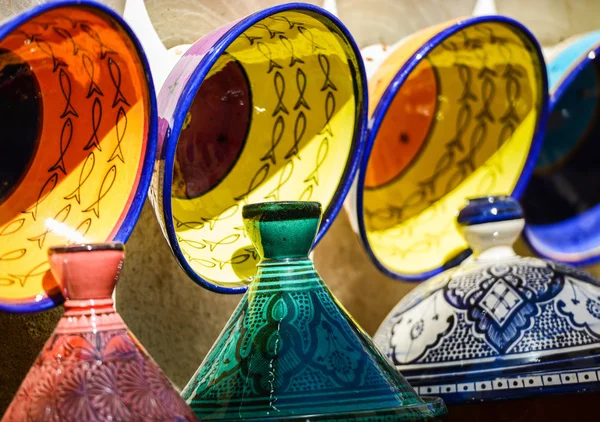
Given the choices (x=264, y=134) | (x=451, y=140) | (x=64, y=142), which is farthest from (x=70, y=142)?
(x=451, y=140)

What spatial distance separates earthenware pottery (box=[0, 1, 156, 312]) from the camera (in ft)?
2.49

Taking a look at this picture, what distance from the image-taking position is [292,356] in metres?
0.66

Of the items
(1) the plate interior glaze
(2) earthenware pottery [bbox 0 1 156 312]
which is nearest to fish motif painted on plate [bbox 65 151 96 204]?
(2) earthenware pottery [bbox 0 1 156 312]

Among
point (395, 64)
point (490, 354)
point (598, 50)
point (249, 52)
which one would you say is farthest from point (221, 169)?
point (598, 50)

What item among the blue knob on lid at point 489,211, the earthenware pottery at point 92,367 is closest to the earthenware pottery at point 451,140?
the blue knob on lid at point 489,211

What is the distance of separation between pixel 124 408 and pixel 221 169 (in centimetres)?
47

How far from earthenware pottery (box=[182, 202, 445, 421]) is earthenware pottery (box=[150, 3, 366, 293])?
18cm

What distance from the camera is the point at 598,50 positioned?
1365 mm

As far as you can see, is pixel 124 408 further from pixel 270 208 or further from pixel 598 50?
pixel 598 50

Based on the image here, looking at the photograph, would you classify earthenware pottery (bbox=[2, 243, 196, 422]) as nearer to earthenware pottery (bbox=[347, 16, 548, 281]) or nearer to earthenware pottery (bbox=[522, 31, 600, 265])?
earthenware pottery (bbox=[347, 16, 548, 281])

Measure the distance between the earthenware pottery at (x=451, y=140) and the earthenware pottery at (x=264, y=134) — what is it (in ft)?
0.56

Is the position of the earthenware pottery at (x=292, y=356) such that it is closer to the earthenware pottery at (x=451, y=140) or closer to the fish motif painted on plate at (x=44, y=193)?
the fish motif painted on plate at (x=44, y=193)

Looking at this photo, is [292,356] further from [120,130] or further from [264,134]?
[264,134]

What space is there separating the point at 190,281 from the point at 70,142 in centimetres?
26
